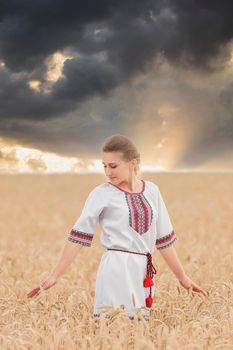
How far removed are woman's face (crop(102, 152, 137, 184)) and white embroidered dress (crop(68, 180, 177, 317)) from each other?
0.12 m

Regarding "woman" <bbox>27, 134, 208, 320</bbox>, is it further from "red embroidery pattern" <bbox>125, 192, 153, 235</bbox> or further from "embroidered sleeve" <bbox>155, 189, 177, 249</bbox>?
"embroidered sleeve" <bbox>155, 189, 177, 249</bbox>

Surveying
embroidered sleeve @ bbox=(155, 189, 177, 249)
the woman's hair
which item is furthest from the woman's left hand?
the woman's hair

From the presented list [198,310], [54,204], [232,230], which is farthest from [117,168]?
[54,204]

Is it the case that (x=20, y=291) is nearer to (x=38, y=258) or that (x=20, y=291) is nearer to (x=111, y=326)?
(x=111, y=326)

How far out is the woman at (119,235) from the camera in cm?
470

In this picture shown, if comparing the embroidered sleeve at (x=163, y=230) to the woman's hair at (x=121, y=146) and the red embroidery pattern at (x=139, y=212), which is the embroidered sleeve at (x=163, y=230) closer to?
the red embroidery pattern at (x=139, y=212)

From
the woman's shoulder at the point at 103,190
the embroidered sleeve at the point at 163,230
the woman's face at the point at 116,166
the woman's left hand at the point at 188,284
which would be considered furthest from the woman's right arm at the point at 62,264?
the woman's left hand at the point at 188,284

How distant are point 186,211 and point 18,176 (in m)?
30.8

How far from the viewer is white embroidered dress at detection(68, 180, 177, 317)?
472cm

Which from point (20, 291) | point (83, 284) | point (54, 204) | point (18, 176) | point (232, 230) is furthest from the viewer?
point (18, 176)

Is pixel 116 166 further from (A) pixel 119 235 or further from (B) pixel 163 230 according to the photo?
(B) pixel 163 230

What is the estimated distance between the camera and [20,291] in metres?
6.57

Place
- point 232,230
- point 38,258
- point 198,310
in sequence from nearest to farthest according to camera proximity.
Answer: point 198,310, point 38,258, point 232,230

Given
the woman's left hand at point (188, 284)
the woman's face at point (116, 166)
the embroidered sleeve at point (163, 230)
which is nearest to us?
the woman's face at point (116, 166)
